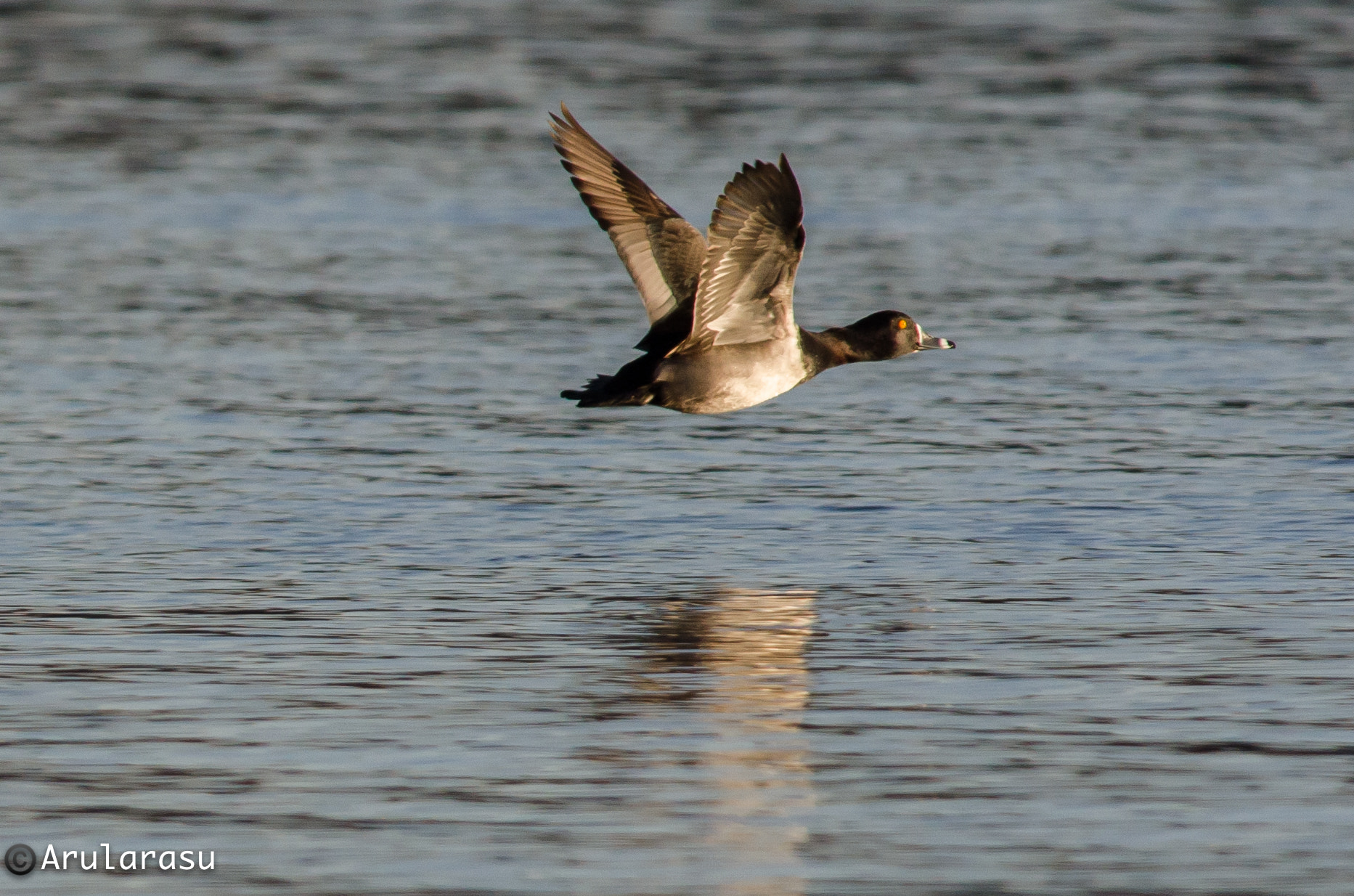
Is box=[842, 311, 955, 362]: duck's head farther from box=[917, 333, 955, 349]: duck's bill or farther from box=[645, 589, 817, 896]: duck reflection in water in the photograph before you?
box=[645, 589, 817, 896]: duck reflection in water

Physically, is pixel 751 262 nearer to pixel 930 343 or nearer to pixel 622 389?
pixel 622 389

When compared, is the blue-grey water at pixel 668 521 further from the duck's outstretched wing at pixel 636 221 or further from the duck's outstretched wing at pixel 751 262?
the duck's outstretched wing at pixel 636 221

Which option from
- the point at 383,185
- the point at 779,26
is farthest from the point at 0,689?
the point at 779,26

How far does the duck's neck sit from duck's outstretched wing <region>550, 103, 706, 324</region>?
25.4 inches

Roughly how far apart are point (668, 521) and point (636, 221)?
1.58 meters

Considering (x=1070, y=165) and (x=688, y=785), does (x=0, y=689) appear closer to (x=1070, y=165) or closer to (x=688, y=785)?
(x=688, y=785)

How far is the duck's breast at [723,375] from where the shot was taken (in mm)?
11008

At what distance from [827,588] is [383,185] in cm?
1382

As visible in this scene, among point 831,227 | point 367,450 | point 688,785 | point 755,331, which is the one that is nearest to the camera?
point 688,785

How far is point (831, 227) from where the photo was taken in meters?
21.3

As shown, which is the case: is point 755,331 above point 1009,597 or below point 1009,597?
above

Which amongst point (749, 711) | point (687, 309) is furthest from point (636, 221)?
point (749, 711)

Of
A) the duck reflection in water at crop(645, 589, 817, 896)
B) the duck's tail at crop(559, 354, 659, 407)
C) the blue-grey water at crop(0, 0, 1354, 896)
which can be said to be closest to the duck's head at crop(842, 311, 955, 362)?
the blue-grey water at crop(0, 0, 1354, 896)

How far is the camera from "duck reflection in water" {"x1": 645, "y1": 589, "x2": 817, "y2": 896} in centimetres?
706
